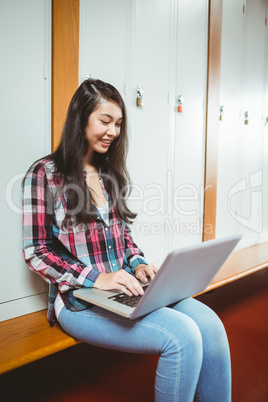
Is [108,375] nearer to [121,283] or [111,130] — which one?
[121,283]

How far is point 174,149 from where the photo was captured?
2230 millimetres

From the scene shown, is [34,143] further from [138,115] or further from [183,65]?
[183,65]

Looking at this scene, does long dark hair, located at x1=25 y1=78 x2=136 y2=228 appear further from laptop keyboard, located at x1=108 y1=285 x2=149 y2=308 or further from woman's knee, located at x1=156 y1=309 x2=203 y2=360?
woman's knee, located at x1=156 y1=309 x2=203 y2=360

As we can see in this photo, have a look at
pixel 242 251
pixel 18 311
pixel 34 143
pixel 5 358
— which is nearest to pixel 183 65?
pixel 34 143

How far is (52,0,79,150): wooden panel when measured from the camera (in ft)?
4.79

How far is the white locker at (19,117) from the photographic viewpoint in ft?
4.37

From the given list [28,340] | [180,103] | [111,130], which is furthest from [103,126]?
[180,103]

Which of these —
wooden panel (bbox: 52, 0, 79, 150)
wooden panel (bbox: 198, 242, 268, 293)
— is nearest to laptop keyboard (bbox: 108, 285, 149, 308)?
wooden panel (bbox: 52, 0, 79, 150)

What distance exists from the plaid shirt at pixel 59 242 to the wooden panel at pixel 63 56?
1.25ft

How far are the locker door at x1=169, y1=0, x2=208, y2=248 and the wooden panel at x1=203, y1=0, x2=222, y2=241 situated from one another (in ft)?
0.14

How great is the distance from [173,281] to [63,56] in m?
1.16

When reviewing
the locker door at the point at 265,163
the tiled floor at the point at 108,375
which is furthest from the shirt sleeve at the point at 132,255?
the locker door at the point at 265,163

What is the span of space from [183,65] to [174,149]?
60cm

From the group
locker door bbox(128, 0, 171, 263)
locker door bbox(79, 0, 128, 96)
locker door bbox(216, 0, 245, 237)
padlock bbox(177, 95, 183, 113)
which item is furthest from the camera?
locker door bbox(216, 0, 245, 237)
